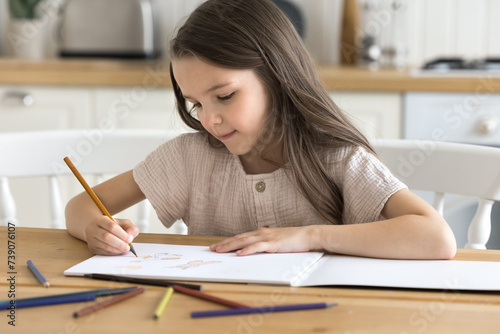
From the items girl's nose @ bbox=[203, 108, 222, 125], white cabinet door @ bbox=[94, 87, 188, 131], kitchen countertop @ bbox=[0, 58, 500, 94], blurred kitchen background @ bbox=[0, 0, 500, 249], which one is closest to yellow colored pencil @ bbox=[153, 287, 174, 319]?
girl's nose @ bbox=[203, 108, 222, 125]

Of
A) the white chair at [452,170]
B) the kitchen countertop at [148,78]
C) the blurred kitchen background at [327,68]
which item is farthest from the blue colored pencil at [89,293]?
the kitchen countertop at [148,78]

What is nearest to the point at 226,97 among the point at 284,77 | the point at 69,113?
the point at 284,77

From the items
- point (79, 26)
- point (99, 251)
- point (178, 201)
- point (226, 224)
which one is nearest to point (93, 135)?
point (178, 201)

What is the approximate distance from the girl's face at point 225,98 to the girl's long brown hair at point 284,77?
17 mm

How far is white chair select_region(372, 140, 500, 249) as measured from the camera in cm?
120

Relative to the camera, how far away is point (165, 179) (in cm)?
131

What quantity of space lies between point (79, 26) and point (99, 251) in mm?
1940

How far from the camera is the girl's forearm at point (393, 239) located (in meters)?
0.94

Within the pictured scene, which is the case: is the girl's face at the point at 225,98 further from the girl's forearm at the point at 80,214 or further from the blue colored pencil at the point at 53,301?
the blue colored pencil at the point at 53,301

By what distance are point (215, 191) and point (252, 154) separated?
0.10 m

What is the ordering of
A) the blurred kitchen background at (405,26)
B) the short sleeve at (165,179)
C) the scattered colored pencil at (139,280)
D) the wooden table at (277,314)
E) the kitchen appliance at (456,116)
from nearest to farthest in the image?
1. the wooden table at (277,314)
2. the scattered colored pencil at (139,280)
3. the short sleeve at (165,179)
4. the kitchen appliance at (456,116)
5. the blurred kitchen background at (405,26)

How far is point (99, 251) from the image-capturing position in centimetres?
99

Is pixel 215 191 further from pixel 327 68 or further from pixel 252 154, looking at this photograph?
pixel 327 68

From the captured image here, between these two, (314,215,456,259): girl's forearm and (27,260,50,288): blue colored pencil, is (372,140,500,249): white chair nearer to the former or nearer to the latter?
(314,215,456,259): girl's forearm
